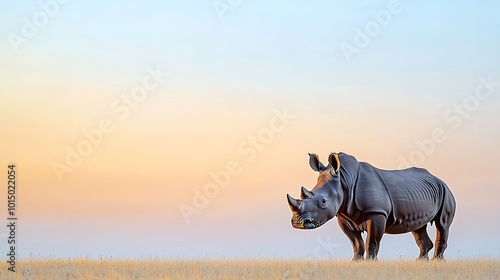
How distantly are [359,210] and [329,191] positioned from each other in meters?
0.88

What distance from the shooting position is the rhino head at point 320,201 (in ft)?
53.6

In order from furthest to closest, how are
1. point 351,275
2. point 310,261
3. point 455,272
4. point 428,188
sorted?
point 428,188 → point 310,261 → point 455,272 → point 351,275

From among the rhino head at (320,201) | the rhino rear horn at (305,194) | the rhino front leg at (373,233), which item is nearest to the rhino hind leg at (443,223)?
the rhino front leg at (373,233)

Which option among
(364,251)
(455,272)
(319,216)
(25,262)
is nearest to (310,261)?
(319,216)

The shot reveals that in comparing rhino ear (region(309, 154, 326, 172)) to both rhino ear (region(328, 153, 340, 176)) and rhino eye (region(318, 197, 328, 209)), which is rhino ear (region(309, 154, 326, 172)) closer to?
rhino ear (region(328, 153, 340, 176))

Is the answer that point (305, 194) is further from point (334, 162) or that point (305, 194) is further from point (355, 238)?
point (355, 238)

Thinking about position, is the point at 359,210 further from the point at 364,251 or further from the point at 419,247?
Answer: the point at 419,247

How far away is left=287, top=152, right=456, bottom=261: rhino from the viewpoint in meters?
16.5

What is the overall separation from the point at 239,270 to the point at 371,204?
167 inches

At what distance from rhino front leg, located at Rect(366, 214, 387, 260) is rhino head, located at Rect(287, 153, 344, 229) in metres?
0.79

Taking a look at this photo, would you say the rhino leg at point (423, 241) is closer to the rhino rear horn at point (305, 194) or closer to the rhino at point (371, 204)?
the rhino at point (371, 204)

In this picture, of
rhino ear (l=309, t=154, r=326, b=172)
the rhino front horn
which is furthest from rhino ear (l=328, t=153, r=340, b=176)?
the rhino front horn

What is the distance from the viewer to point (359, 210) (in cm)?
1703

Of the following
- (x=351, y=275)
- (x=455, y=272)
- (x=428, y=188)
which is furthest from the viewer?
(x=428, y=188)
